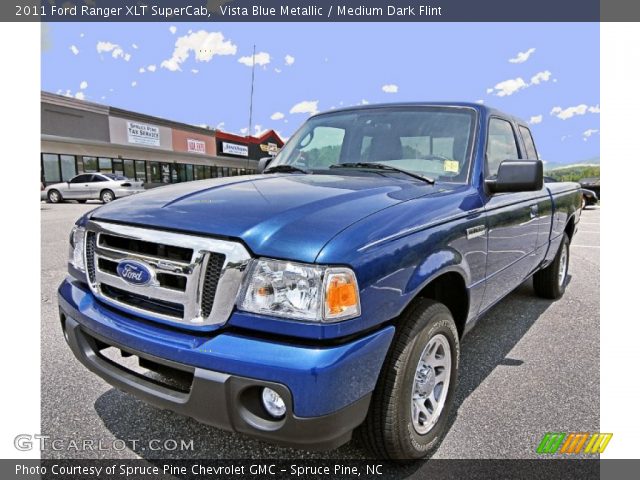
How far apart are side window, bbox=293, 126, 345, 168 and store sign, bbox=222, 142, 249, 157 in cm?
3320

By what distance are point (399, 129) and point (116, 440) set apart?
263 cm

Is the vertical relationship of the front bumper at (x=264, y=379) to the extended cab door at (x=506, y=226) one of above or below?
Answer: below

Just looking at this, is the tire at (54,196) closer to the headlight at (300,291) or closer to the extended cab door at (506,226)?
the extended cab door at (506,226)

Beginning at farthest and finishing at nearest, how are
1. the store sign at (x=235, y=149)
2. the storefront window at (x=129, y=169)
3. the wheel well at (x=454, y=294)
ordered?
the store sign at (x=235, y=149) → the storefront window at (x=129, y=169) → the wheel well at (x=454, y=294)

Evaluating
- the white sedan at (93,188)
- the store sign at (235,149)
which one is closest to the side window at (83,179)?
the white sedan at (93,188)

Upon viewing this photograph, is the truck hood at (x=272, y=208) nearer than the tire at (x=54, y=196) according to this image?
Yes

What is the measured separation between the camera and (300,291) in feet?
5.39

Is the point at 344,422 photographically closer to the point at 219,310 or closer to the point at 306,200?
the point at 219,310

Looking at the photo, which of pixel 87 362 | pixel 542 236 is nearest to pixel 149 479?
pixel 87 362

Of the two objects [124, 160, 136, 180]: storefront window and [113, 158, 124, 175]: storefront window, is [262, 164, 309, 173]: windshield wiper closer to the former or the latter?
[113, 158, 124, 175]: storefront window

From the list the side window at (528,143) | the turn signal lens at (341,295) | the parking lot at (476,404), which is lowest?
the parking lot at (476,404)

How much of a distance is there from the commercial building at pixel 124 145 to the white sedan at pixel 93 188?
3499 mm

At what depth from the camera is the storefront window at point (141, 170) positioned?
28156mm

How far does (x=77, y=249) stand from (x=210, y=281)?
3.64 feet
